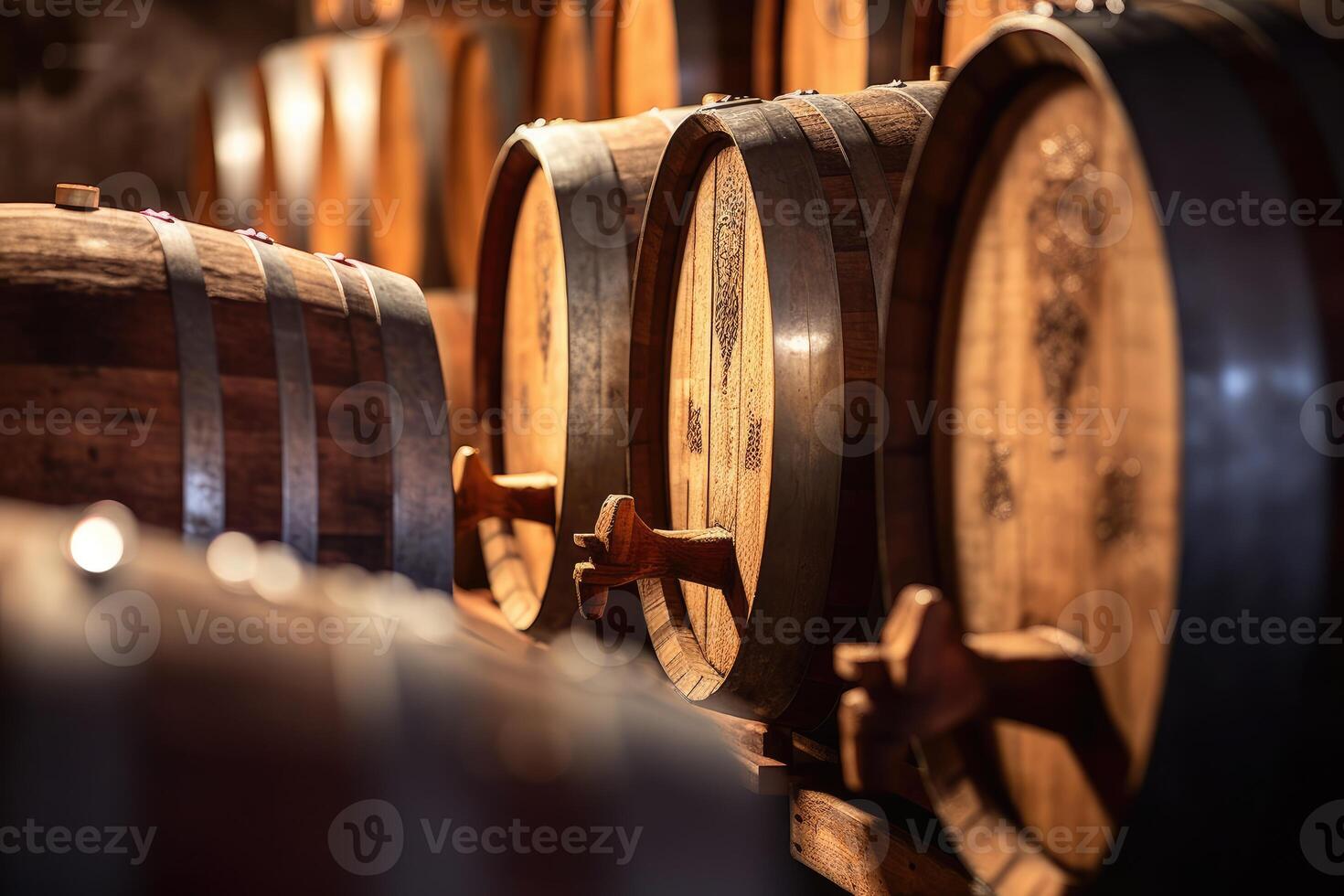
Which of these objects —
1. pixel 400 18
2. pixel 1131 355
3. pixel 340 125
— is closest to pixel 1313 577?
pixel 1131 355

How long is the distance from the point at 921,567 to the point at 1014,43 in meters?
Answer: 0.62

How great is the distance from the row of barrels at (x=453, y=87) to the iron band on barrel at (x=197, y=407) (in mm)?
1421

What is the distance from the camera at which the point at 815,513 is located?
195cm

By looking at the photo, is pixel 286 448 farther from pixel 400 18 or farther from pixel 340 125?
pixel 400 18

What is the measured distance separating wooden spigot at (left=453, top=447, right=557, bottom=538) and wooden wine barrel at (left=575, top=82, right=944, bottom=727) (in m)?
0.53

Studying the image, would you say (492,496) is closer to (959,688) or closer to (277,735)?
(959,688)

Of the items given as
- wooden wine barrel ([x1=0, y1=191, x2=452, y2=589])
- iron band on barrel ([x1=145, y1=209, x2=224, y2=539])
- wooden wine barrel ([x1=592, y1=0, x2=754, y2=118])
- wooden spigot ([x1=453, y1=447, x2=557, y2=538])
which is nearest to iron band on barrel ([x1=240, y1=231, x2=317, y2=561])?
wooden wine barrel ([x1=0, y1=191, x2=452, y2=589])

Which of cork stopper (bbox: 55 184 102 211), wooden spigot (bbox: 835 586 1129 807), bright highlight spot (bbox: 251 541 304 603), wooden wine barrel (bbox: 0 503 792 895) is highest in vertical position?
cork stopper (bbox: 55 184 102 211)

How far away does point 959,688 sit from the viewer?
131 centimetres

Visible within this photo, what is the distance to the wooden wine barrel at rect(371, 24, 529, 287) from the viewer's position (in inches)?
180

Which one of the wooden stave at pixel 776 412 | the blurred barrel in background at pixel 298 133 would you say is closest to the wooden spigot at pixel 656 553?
the wooden stave at pixel 776 412

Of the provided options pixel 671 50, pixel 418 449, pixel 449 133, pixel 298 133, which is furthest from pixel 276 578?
pixel 298 133

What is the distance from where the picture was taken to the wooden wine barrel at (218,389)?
229 cm

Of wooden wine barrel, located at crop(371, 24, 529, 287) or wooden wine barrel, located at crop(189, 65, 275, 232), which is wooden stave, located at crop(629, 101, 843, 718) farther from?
wooden wine barrel, located at crop(189, 65, 275, 232)
